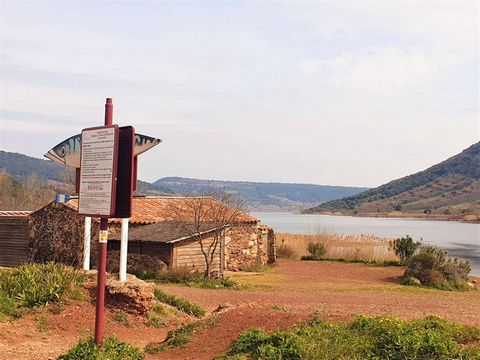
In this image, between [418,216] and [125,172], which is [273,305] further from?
[418,216]

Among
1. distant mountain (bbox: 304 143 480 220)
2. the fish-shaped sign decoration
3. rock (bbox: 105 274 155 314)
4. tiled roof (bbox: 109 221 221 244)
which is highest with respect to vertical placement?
distant mountain (bbox: 304 143 480 220)

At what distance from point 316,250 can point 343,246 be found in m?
1.57

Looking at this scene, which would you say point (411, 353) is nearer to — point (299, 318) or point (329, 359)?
point (329, 359)

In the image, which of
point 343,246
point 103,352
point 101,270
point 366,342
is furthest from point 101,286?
point 343,246

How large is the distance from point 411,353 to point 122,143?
408cm

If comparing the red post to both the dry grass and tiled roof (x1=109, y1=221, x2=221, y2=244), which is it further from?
the dry grass

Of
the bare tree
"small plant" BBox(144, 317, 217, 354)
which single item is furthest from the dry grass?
"small plant" BBox(144, 317, 217, 354)

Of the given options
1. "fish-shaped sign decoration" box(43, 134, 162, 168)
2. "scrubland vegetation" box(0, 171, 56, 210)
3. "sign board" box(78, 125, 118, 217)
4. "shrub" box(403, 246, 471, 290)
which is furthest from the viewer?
"scrubland vegetation" box(0, 171, 56, 210)

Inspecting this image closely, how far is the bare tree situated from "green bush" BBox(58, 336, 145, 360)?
47.7 feet

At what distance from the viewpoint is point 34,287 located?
1045 centimetres

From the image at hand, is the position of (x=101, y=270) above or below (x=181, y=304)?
above

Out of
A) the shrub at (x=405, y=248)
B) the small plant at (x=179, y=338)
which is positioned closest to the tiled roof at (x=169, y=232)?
the shrub at (x=405, y=248)

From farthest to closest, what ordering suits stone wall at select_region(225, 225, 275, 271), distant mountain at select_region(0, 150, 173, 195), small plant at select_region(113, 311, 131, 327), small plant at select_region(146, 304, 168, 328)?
distant mountain at select_region(0, 150, 173, 195) < stone wall at select_region(225, 225, 275, 271) < small plant at select_region(146, 304, 168, 328) < small plant at select_region(113, 311, 131, 327)

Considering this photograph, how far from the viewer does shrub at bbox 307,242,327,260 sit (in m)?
31.6
